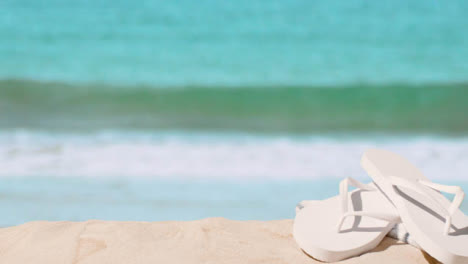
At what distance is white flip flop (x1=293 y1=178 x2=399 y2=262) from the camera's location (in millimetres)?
1322

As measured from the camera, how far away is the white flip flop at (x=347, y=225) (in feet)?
4.34

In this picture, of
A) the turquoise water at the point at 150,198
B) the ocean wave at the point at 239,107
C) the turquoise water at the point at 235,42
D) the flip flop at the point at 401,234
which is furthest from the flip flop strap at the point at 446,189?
the turquoise water at the point at 235,42

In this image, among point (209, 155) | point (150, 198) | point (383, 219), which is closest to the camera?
point (383, 219)

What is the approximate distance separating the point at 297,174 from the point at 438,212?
1320 millimetres

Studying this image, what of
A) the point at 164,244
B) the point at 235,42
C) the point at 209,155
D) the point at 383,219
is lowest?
the point at 209,155

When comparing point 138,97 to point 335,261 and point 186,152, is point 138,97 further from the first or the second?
point 335,261

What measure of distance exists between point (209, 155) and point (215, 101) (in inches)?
67.0

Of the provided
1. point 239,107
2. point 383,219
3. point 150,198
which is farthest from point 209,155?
point 383,219

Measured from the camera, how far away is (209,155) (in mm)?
3070

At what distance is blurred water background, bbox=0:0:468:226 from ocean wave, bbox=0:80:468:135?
0.02 m

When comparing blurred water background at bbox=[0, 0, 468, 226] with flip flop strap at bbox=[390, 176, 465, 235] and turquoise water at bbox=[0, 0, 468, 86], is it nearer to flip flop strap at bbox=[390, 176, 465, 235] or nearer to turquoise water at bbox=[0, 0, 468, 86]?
turquoise water at bbox=[0, 0, 468, 86]

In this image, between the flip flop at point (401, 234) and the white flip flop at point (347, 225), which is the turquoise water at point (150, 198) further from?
the flip flop at point (401, 234)

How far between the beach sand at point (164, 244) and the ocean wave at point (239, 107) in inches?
92.2

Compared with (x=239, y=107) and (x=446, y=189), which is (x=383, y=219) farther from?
(x=239, y=107)
